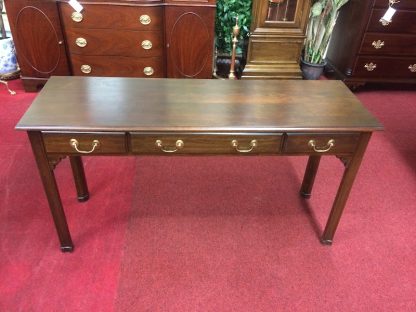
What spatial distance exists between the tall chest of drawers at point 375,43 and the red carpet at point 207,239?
113cm

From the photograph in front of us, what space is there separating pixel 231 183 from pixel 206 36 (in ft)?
4.46

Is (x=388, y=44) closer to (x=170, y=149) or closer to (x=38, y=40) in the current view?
(x=170, y=149)

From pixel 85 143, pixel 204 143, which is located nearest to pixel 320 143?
pixel 204 143

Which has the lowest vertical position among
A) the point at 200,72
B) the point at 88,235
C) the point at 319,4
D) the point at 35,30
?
the point at 88,235

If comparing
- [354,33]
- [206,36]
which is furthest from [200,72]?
[354,33]

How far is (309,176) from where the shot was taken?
76.0 inches

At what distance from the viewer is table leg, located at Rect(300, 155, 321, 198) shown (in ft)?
6.11

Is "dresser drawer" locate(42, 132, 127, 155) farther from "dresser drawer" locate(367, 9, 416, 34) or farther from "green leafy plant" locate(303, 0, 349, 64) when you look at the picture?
"dresser drawer" locate(367, 9, 416, 34)

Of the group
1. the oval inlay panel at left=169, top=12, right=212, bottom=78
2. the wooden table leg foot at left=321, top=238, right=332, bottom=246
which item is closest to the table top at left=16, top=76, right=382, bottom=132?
the wooden table leg foot at left=321, top=238, right=332, bottom=246

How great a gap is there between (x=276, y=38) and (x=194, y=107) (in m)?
1.97

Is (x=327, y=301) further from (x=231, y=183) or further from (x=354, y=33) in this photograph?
(x=354, y=33)

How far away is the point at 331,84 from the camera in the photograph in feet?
5.58

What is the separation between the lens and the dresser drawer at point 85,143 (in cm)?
126

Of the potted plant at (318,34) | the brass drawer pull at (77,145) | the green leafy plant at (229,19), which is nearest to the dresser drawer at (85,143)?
the brass drawer pull at (77,145)
